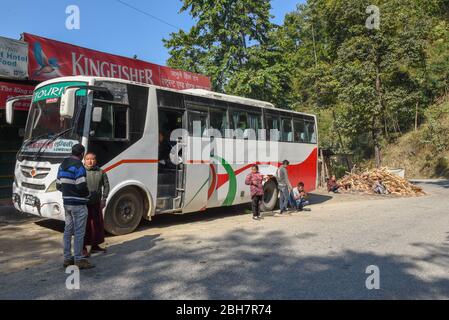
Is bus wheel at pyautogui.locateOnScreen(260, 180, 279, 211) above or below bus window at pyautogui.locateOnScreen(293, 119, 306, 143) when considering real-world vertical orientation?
below

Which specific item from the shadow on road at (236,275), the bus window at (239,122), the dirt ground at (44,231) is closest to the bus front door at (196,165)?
the dirt ground at (44,231)

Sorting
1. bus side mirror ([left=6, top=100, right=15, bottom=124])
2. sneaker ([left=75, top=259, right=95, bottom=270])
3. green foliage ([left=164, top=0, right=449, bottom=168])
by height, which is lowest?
sneaker ([left=75, top=259, right=95, bottom=270])

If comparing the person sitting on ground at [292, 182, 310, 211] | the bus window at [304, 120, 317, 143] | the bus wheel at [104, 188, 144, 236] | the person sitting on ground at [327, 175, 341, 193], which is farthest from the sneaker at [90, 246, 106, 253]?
the person sitting on ground at [327, 175, 341, 193]

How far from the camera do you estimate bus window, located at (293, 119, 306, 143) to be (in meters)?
14.9

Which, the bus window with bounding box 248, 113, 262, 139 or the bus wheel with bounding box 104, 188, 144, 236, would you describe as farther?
the bus window with bounding box 248, 113, 262, 139

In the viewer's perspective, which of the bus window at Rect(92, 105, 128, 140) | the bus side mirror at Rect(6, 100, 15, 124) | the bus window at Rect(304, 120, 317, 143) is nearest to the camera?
the bus window at Rect(92, 105, 128, 140)

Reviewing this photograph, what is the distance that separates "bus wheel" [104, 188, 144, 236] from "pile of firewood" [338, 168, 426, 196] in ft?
48.1

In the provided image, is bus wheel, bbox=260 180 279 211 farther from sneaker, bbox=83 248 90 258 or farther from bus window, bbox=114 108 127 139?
sneaker, bbox=83 248 90 258

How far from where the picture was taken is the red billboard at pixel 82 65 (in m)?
12.2

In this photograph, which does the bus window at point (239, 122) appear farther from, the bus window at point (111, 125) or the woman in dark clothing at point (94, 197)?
the woman in dark clothing at point (94, 197)

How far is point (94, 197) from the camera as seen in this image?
6793 mm

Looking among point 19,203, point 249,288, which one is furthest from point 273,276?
point 19,203

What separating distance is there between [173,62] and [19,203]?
771 inches

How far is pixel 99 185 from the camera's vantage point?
681 cm
